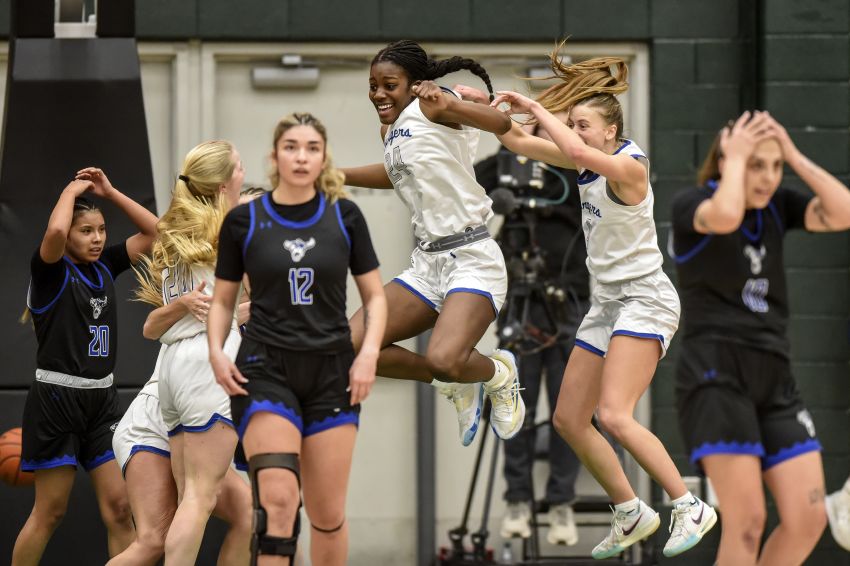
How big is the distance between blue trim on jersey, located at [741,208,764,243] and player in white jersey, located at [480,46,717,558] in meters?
0.85

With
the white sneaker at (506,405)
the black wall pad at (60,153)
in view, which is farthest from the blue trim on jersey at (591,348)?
the black wall pad at (60,153)

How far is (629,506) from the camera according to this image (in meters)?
6.30

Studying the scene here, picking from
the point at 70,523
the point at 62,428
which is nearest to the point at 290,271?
the point at 62,428

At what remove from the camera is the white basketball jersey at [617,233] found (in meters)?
6.01

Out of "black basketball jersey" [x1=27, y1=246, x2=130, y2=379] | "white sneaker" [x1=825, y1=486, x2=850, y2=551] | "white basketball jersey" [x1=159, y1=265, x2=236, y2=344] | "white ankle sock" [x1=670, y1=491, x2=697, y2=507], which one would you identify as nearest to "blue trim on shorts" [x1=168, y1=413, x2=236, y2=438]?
"white basketball jersey" [x1=159, y1=265, x2=236, y2=344]

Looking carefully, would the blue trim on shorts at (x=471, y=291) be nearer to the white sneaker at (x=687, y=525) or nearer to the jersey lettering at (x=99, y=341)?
the white sneaker at (x=687, y=525)

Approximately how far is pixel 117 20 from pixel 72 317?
79.8 inches

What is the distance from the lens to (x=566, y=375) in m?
6.26

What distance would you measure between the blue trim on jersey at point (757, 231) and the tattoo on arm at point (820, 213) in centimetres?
19

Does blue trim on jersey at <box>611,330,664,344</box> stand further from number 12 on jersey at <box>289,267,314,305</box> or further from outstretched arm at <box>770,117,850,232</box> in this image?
number 12 on jersey at <box>289,267,314,305</box>

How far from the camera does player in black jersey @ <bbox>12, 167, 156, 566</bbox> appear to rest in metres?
6.55

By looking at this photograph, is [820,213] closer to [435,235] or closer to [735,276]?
[735,276]

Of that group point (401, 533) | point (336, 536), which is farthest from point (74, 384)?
point (401, 533)

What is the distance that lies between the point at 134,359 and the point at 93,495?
0.75 m
